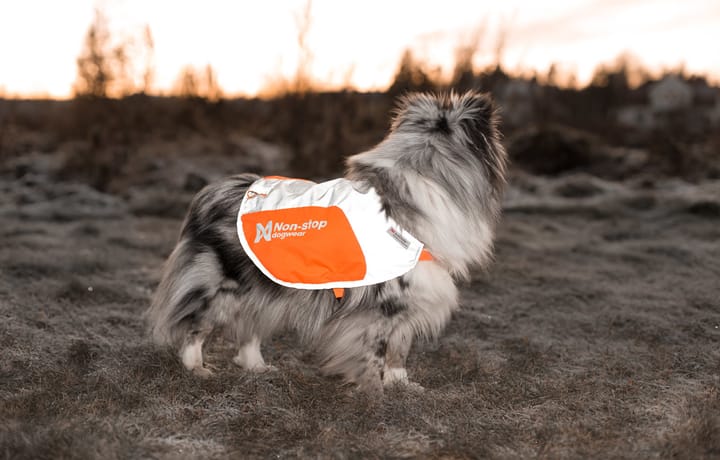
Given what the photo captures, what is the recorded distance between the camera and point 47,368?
322cm

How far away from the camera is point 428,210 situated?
9.84 feet

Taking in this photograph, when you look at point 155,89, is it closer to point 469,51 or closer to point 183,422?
point 469,51

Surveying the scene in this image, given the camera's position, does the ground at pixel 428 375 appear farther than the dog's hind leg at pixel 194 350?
No

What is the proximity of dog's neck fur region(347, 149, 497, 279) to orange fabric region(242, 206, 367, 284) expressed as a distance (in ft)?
0.81

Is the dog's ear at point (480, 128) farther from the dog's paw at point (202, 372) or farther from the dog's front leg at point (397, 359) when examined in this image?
the dog's paw at point (202, 372)

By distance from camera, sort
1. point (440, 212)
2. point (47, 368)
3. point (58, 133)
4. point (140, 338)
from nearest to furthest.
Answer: point (440, 212) → point (47, 368) → point (140, 338) → point (58, 133)

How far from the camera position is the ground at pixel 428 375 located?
2523 millimetres

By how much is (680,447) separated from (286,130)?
10588mm

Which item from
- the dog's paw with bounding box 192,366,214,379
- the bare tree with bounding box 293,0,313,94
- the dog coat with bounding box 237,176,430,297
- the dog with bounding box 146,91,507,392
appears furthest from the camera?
the bare tree with bounding box 293,0,313,94

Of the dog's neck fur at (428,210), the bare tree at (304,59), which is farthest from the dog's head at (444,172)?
the bare tree at (304,59)

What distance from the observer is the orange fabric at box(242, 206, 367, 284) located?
2.95 metres

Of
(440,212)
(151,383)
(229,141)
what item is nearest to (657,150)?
(229,141)

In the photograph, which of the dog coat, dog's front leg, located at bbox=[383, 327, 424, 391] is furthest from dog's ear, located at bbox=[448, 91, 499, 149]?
dog's front leg, located at bbox=[383, 327, 424, 391]

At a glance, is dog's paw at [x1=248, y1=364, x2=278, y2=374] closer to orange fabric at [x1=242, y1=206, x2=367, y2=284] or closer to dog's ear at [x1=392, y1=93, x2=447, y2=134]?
orange fabric at [x1=242, y1=206, x2=367, y2=284]
